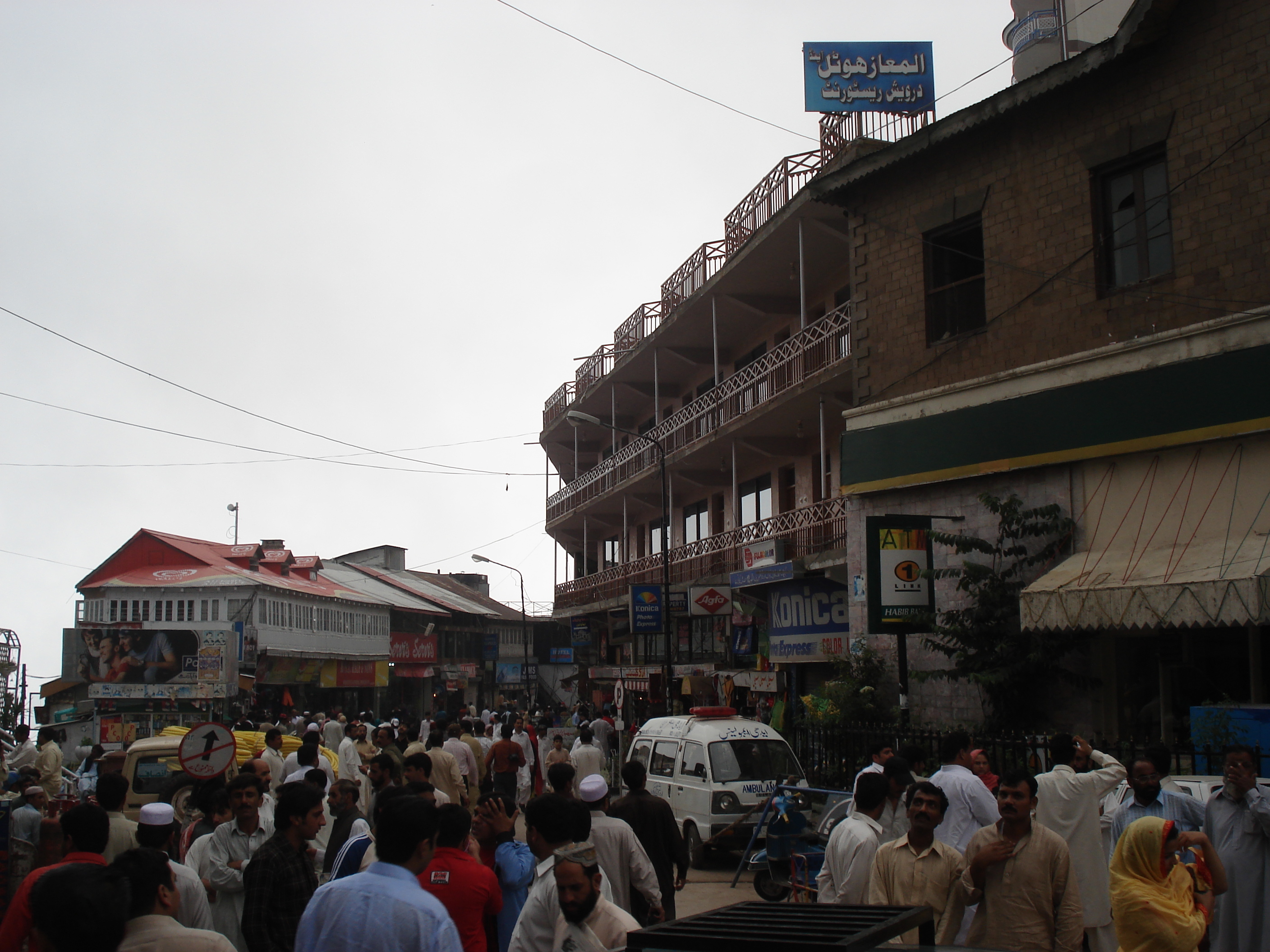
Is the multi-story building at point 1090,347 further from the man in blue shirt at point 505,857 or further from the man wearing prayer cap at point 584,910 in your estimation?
the man wearing prayer cap at point 584,910

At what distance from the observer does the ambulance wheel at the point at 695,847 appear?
14383 millimetres

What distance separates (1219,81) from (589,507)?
26.2 meters

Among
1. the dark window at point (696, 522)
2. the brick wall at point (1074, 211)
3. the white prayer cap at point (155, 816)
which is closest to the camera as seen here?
the white prayer cap at point (155, 816)

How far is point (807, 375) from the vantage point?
2177 centimetres

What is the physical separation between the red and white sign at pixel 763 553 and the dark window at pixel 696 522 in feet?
25.8

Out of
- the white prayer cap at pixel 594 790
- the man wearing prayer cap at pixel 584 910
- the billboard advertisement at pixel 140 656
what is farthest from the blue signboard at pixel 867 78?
the billboard advertisement at pixel 140 656

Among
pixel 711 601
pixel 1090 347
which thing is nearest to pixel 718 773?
pixel 1090 347

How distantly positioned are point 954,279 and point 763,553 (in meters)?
7.77

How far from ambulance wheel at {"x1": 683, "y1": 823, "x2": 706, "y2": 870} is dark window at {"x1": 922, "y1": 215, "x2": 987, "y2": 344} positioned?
7885mm

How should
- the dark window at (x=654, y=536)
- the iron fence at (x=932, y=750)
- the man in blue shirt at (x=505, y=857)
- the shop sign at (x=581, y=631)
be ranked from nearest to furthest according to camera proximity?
the man in blue shirt at (x=505, y=857), the iron fence at (x=932, y=750), the dark window at (x=654, y=536), the shop sign at (x=581, y=631)

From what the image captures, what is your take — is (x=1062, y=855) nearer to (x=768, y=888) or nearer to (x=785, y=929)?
(x=785, y=929)

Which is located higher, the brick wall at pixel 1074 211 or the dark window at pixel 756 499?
the brick wall at pixel 1074 211

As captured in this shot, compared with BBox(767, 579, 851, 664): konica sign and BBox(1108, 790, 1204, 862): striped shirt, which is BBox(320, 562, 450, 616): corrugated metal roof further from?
BBox(1108, 790, 1204, 862): striped shirt

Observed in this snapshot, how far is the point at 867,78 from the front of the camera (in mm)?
21406
